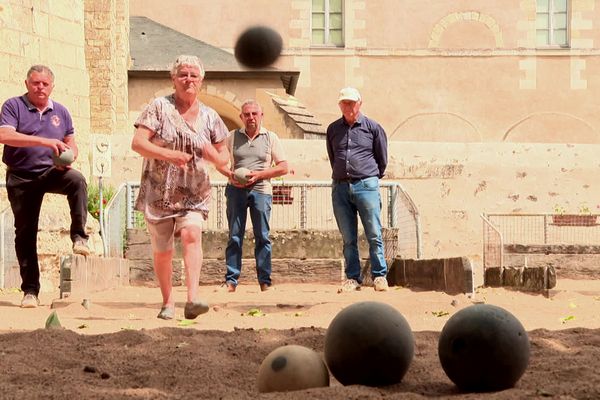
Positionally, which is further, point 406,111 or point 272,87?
point 406,111

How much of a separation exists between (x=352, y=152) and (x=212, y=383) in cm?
628

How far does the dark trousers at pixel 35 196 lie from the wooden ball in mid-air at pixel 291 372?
15.8 ft

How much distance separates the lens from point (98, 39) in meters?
23.1

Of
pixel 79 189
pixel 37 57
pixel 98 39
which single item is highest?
pixel 98 39

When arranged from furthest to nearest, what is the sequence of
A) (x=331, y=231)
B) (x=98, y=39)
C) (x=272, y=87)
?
(x=272, y=87) → (x=98, y=39) → (x=331, y=231)

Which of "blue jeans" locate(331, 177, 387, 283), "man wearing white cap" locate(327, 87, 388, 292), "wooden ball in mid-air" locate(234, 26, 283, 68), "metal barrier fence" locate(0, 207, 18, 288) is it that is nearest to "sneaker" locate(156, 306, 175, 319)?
"man wearing white cap" locate(327, 87, 388, 292)

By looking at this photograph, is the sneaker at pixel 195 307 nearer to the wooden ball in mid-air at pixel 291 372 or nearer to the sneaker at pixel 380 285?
the sneaker at pixel 380 285

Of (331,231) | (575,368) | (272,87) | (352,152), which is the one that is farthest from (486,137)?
(575,368)

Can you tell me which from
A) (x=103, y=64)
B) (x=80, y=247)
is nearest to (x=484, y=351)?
(x=80, y=247)

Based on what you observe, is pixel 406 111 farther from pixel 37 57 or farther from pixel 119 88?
pixel 37 57

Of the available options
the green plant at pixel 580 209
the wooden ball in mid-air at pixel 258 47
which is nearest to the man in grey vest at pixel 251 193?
the green plant at pixel 580 209

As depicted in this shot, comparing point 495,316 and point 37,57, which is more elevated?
point 37,57

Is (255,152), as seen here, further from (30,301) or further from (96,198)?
(96,198)

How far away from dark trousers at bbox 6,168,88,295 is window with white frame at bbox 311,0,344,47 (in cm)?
2471
